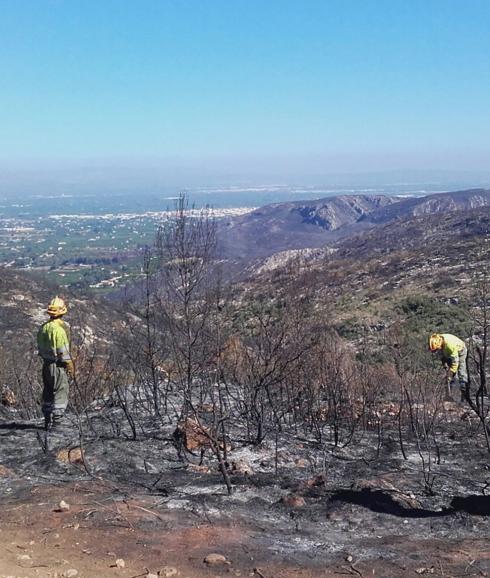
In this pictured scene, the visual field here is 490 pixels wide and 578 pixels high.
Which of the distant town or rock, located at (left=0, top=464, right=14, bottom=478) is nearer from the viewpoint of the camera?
rock, located at (left=0, top=464, right=14, bottom=478)

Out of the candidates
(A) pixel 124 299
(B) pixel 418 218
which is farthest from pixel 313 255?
(A) pixel 124 299

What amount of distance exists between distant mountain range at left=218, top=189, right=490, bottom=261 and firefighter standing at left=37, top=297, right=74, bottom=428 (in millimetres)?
49537

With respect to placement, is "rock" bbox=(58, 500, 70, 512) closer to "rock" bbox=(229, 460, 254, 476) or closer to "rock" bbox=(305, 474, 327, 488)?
"rock" bbox=(229, 460, 254, 476)

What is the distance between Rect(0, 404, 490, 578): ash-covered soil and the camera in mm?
4262

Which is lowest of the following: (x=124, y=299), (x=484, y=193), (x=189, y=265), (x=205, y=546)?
(x=205, y=546)

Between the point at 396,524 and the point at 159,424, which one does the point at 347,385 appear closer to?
the point at 159,424

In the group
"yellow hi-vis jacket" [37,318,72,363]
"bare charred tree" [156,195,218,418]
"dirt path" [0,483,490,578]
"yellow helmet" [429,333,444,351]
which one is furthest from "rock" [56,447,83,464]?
"yellow helmet" [429,333,444,351]

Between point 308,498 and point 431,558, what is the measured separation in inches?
65.6

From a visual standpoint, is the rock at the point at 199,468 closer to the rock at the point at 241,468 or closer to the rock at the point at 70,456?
the rock at the point at 241,468

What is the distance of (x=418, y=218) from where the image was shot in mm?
53375

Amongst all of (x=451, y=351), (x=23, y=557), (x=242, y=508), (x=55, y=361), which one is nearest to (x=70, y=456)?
(x=55, y=361)

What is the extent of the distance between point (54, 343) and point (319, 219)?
2894 inches

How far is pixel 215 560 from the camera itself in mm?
4262

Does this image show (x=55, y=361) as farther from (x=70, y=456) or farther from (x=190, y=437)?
(x=190, y=437)
